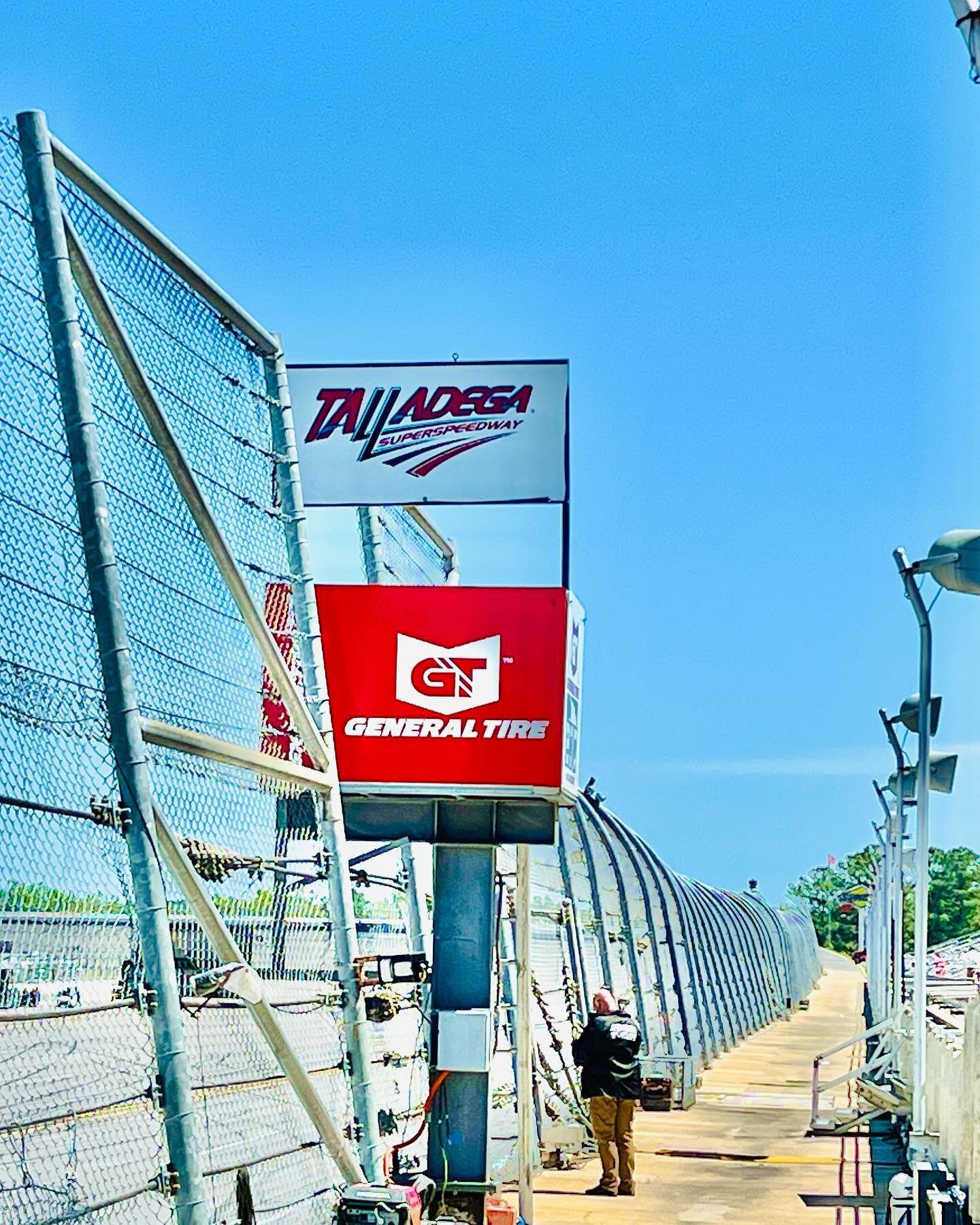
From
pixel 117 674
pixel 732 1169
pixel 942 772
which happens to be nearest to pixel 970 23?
pixel 117 674

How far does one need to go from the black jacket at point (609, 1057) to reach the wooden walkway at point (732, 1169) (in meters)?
0.82

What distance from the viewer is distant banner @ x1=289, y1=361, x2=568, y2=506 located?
1066 centimetres

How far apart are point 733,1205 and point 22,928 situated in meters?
9.81

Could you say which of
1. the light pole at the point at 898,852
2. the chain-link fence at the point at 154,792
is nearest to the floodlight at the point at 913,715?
the light pole at the point at 898,852

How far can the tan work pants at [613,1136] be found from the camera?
45.8 ft

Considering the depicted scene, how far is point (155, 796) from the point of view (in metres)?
6.32

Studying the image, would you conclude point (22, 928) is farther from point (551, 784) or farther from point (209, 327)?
point (551, 784)

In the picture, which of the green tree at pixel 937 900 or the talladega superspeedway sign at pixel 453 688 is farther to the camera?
the green tree at pixel 937 900

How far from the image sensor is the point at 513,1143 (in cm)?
1359

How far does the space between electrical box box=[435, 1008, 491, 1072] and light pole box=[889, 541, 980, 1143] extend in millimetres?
4057

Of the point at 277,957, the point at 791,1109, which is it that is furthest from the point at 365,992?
the point at 791,1109

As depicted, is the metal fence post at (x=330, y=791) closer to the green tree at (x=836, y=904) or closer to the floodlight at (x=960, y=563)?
the floodlight at (x=960, y=563)

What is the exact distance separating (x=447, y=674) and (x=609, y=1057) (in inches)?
206

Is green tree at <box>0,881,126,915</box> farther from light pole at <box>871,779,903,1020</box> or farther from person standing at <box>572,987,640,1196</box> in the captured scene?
light pole at <box>871,779,903,1020</box>
